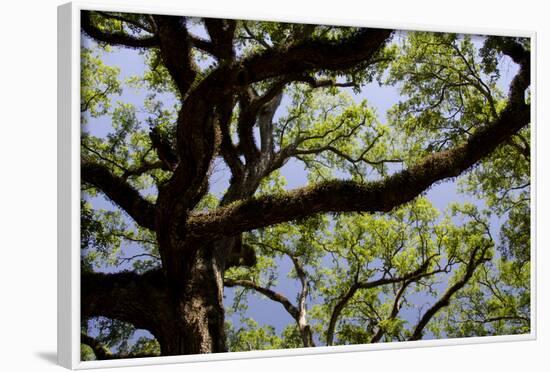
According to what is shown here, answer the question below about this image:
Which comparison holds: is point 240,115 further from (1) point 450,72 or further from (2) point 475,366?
(2) point 475,366

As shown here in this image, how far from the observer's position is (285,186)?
7121 millimetres

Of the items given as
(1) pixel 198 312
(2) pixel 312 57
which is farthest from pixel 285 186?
(1) pixel 198 312

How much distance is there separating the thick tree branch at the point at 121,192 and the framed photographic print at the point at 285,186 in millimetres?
15

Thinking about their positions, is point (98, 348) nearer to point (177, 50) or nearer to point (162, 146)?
point (162, 146)

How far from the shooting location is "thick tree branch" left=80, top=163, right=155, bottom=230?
6.43 metres

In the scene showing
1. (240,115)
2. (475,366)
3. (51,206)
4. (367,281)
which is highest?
(240,115)

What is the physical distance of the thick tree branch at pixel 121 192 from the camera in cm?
643

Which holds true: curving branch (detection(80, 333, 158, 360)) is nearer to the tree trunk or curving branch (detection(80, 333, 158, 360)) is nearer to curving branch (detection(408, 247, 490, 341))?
the tree trunk

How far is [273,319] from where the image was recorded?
7145 millimetres

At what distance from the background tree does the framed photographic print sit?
0.02 meters

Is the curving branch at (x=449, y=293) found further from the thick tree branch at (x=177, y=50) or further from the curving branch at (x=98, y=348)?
the thick tree branch at (x=177, y=50)

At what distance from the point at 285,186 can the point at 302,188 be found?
0.16 metres
